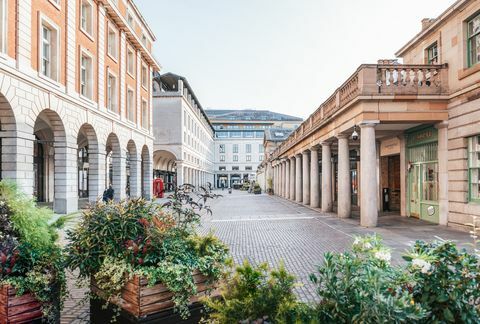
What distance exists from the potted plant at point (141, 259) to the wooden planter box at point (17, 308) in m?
0.53

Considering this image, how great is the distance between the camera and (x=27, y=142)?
14.2 meters

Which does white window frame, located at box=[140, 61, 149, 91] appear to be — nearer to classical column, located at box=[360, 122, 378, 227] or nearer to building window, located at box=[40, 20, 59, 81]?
building window, located at box=[40, 20, 59, 81]

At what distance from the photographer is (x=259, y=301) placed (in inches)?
98.0

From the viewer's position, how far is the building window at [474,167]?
35.8ft

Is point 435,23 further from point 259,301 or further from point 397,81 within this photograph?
point 259,301

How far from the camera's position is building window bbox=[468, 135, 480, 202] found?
35.8ft

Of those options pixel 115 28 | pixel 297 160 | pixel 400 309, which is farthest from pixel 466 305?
pixel 115 28

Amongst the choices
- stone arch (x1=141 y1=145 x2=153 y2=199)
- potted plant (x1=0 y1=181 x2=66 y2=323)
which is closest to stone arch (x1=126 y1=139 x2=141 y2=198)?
stone arch (x1=141 y1=145 x2=153 y2=199)

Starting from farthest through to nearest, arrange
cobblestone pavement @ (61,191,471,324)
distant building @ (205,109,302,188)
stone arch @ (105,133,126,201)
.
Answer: distant building @ (205,109,302,188)
stone arch @ (105,133,126,201)
cobblestone pavement @ (61,191,471,324)

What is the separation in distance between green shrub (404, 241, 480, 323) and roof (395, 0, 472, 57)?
486 inches

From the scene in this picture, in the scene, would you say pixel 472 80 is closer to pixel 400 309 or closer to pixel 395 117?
pixel 395 117

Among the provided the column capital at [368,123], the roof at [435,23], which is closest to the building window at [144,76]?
the roof at [435,23]


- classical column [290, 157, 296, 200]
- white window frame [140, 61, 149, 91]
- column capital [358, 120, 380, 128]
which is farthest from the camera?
white window frame [140, 61, 149, 91]

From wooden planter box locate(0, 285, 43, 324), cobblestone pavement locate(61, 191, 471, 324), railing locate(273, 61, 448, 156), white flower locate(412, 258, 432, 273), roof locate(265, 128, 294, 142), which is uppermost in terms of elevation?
roof locate(265, 128, 294, 142)
